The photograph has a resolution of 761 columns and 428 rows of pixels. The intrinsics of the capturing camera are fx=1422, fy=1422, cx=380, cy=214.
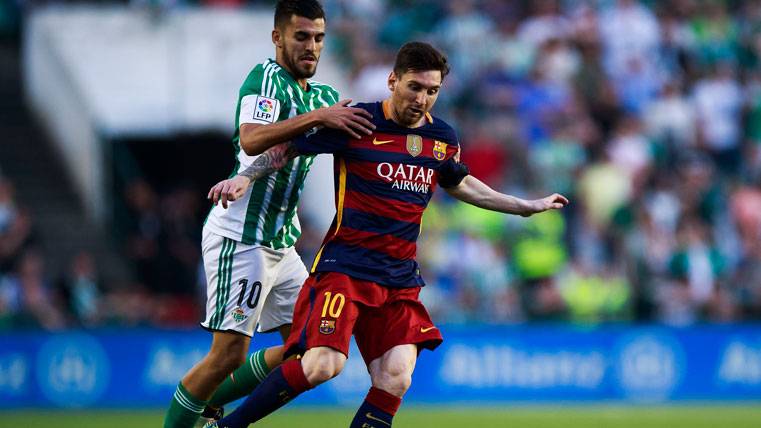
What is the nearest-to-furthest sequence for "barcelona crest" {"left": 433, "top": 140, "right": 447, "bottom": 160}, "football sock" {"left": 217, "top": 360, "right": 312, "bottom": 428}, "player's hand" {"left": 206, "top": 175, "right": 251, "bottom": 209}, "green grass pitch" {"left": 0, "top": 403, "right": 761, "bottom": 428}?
1. "player's hand" {"left": 206, "top": 175, "right": 251, "bottom": 209}
2. "football sock" {"left": 217, "top": 360, "right": 312, "bottom": 428}
3. "barcelona crest" {"left": 433, "top": 140, "right": 447, "bottom": 160}
4. "green grass pitch" {"left": 0, "top": 403, "right": 761, "bottom": 428}

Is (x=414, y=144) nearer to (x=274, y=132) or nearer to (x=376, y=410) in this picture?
(x=274, y=132)

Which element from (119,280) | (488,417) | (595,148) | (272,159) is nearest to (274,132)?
(272,159)

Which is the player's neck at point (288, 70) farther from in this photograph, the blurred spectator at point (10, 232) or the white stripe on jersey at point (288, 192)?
the blurred spectator at point (10, 232)

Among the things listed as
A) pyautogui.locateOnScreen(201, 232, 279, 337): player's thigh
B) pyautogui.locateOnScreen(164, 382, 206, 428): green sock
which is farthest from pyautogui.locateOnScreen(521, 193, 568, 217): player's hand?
pyautogui.locateOnScreen(164, 382, 206, 428): green sock

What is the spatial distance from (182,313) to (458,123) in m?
4.16

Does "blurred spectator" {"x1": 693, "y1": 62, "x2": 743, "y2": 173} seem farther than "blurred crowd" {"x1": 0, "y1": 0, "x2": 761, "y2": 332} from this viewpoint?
Yes

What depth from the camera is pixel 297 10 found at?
8.05m

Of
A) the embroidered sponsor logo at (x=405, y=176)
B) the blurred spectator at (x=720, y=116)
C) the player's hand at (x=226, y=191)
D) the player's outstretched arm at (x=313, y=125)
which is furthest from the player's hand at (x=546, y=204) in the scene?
the blurred spectator at (x=720, y=116)

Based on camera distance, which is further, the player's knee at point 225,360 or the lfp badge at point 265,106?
the player's knee at point 225,360

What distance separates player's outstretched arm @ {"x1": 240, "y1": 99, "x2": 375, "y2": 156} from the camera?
25.0ft

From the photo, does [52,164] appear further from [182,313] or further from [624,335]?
[624,335]

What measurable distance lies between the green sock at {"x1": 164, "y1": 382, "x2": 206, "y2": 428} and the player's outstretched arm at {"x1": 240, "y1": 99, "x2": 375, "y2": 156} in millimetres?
1577

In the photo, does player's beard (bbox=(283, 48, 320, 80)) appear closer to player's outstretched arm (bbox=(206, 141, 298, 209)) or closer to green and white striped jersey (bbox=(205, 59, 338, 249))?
green and white striped jersey (bbox=(205, 59, 338, 249))

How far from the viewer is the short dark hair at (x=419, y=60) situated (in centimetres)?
758
